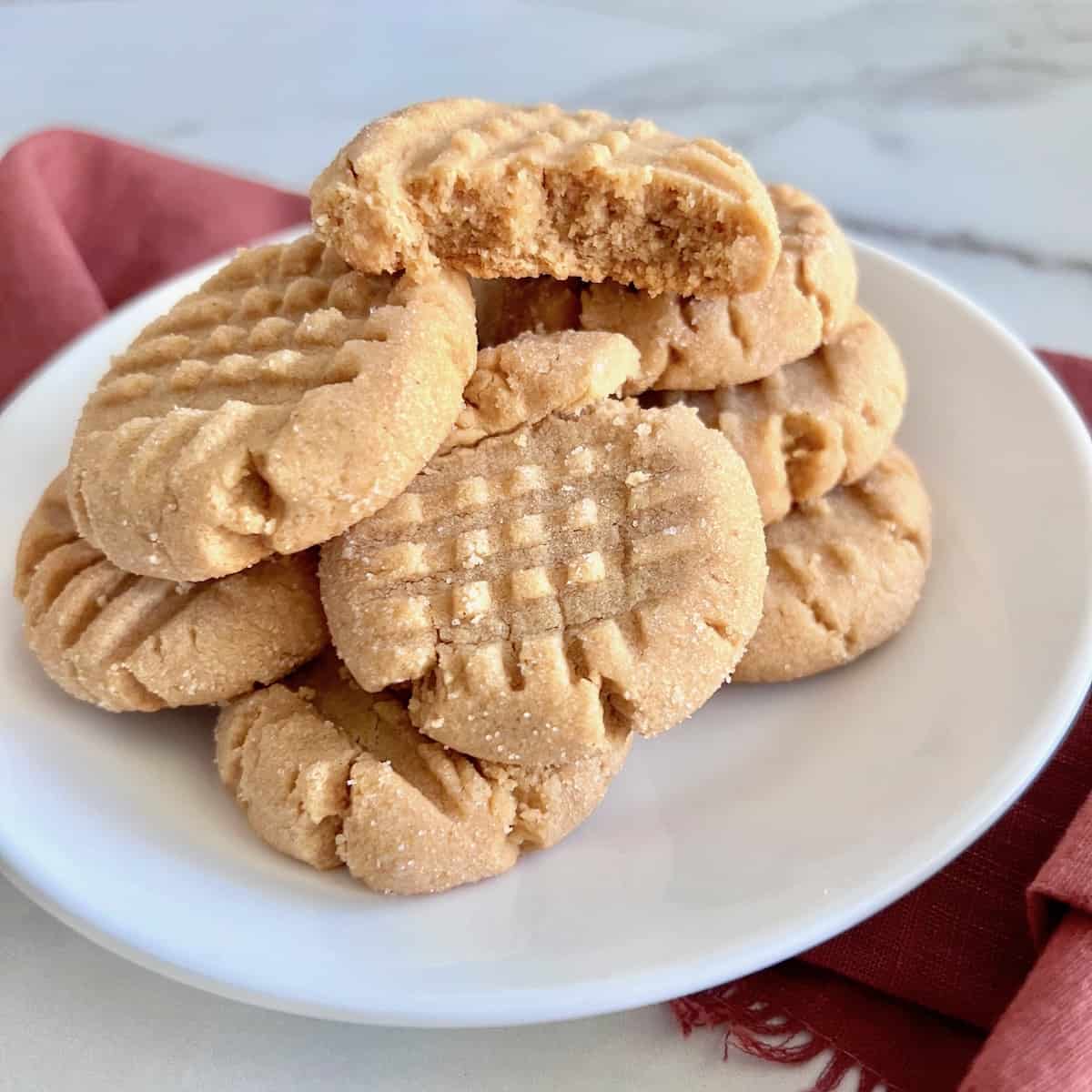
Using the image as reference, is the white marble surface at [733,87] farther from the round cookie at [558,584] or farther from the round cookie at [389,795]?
the round cookie at [389,795]

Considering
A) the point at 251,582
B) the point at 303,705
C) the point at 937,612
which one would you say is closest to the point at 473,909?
the point at 303,705

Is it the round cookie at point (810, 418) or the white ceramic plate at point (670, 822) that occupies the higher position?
the round cookie at point (810, 418)

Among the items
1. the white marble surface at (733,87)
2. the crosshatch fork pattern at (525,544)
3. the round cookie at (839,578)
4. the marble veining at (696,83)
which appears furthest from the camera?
the marble veining at (696,83)

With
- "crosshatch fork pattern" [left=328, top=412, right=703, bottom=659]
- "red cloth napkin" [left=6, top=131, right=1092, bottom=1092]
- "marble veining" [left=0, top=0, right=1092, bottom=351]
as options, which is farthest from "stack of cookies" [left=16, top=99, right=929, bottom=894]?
"marble veining" [left=0, top=0, right=1092, bottom=351]

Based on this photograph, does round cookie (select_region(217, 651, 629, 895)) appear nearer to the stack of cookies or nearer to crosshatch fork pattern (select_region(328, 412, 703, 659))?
the stack of cookies

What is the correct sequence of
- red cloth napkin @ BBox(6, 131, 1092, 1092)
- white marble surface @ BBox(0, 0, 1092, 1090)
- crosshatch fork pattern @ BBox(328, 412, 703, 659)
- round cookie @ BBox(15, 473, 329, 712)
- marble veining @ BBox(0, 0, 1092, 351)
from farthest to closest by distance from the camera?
1. marble veining @ BBox(0, 0, 1092, 351)
2. white marble surface @ BBox(0, 0, 1092, 1090)
3. round cookie @ BBox(15, 473, 329, 712)
4. crosshatch fork pattern @ BBox(328, 412, 703, 659)
5. red cloth napkin @ BBox(6, 131, 1092, 1092)

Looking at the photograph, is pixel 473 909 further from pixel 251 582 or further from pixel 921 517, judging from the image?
pixel 921 517

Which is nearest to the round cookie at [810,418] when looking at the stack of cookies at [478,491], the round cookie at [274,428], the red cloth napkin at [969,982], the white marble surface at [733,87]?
the stack of cookies at [478,491]
